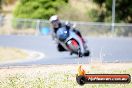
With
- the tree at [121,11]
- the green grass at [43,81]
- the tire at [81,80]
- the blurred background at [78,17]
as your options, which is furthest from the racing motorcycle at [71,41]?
the tree at [121,11]

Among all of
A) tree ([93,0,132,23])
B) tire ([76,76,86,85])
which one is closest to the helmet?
tire ([76,76,86,85])

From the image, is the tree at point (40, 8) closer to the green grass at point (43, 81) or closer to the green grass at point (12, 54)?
the green grass at point (12, 54)

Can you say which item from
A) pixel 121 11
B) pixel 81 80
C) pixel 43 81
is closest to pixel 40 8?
pixel 121 11

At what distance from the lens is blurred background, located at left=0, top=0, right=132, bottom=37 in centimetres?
4538

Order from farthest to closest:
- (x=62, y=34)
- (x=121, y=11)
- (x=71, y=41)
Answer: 1. (x=121, y=11)
2. (x=71, y=41)
3. (x=62, y=34)

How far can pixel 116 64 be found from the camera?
727 inches

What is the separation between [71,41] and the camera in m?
24.9

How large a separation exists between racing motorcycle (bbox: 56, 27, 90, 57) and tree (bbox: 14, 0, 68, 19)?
105 ft

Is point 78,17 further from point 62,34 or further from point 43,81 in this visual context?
point 43,81

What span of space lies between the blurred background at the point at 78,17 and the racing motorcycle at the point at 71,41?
19.1 meters

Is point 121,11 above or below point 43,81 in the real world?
above

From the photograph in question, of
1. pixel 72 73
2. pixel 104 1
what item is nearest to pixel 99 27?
pixel 104 1

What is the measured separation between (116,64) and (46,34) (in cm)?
2808

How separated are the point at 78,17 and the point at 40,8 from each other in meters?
3.89
